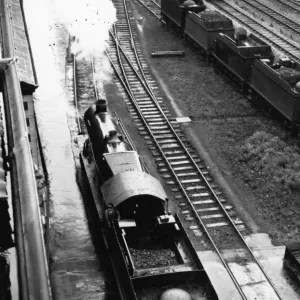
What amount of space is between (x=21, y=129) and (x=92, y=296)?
4.46 metres

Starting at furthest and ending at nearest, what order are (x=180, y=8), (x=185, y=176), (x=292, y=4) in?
(x=292, y=4) → (x=180, y=8) → (x=185, y=176)

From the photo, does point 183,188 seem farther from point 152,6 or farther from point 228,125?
point 152,6

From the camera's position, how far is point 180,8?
30.1 metres

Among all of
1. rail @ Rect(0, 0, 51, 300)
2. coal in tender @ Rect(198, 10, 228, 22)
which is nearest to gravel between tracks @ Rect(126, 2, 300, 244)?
coal in tender @ Rect(198, 10, 228, 22)

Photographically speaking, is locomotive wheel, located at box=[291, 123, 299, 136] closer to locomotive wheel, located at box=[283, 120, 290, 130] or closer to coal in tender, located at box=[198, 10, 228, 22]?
locomotive wheel, located at box=[283, 120, 290, 130]

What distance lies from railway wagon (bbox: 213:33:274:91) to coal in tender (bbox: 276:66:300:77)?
1.56 m

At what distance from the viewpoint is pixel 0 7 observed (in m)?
24.4

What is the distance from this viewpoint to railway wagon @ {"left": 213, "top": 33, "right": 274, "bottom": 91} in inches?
893

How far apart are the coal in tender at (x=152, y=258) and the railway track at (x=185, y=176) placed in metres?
2.23

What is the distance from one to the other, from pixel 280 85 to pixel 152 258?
34.8 feet

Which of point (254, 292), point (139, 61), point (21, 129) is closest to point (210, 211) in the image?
point (254, 292)

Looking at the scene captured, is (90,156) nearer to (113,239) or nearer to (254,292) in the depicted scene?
(113,239)

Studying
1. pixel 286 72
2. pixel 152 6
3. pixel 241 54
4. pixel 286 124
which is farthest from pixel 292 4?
pixel 286 124

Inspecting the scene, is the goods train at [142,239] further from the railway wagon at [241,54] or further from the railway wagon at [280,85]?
the railway wagon at [241,54]
